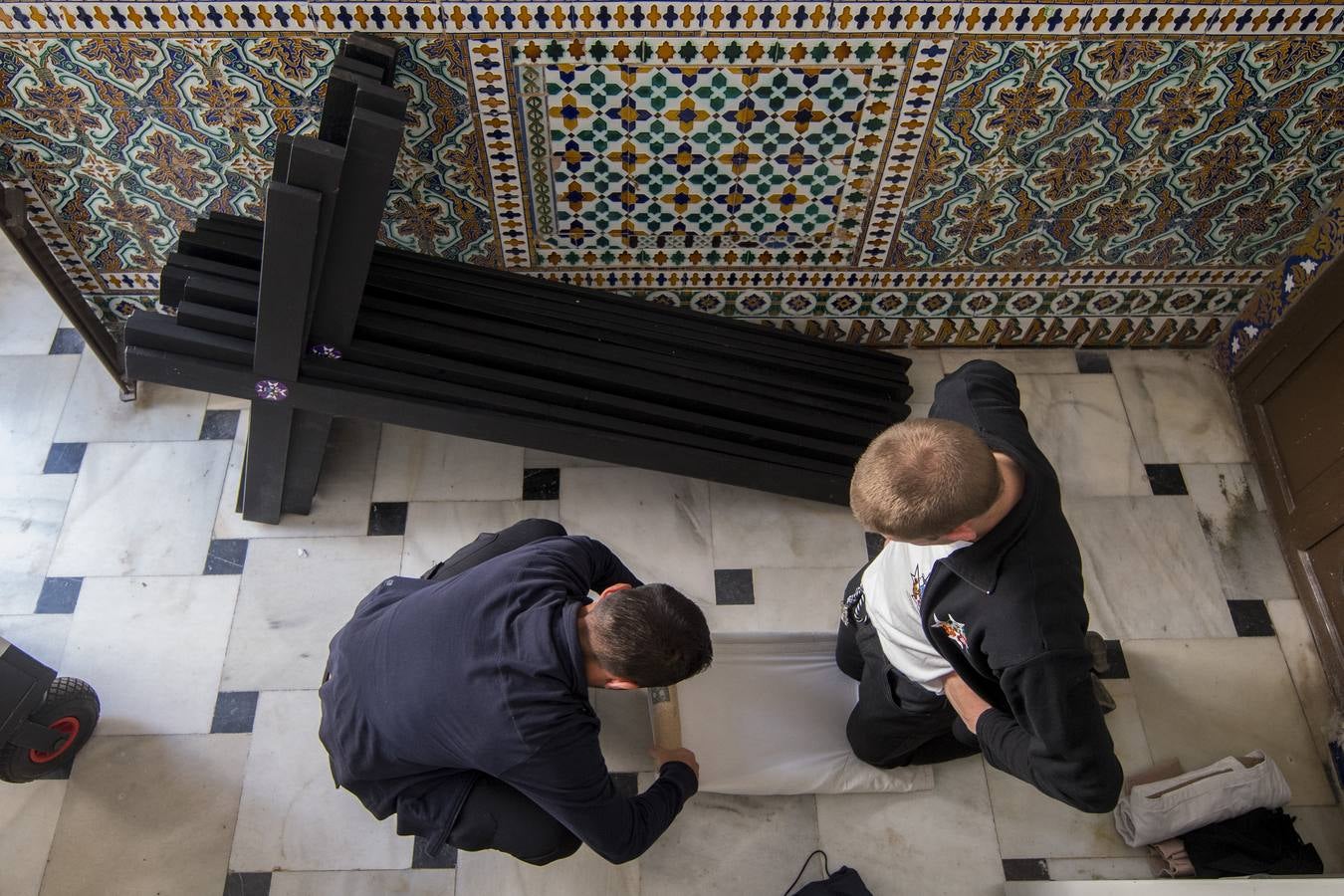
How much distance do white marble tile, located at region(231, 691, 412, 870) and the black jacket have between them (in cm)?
166

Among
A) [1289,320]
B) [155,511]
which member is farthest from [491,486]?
[1289,320]

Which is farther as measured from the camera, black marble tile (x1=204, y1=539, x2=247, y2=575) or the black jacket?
black marble tile (x1=204, y1=539, x2=247, y2=575)

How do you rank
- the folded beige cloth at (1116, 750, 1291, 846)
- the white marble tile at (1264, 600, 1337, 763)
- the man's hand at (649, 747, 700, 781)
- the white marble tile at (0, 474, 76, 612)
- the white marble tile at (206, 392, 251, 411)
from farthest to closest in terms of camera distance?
the white marble tile at (206, 392, 251, 411), the white marble tile at (0, 474, 76, 612), the white marble tile at (1264, 600, 1337, 763), the folded beige cloth at (1116, 750, 1291, 846), the man's hand at (649, 747, 700, 781)

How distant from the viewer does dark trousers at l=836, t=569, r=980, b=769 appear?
245cm

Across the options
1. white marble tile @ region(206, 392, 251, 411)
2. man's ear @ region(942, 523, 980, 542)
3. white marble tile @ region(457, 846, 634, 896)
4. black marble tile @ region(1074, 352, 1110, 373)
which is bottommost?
white marble tile @ region(457, 846, 634, 896)

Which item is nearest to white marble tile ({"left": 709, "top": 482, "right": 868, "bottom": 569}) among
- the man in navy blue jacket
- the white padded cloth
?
the white padded cloth

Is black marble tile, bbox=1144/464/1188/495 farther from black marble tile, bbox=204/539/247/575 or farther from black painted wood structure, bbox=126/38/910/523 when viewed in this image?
black marble tile, bbox=204/539/247/575

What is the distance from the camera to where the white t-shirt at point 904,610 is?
2088mm

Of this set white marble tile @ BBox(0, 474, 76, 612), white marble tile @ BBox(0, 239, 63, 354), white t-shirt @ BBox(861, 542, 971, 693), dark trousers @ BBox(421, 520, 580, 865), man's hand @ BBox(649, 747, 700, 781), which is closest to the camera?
white t-shirt @ BBox(861, 542, 971, 693)

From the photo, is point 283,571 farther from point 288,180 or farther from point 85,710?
point 288,180

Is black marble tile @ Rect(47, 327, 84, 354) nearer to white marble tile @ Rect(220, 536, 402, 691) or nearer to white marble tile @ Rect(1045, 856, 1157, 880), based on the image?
white marble tile @ Rect(220, 536, 402, 691)

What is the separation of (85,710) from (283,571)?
623mm

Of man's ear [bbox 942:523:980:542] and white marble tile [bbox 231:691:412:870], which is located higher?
man's ear [bbox 942:523:980:542]

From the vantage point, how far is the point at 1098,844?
9.02 ft
